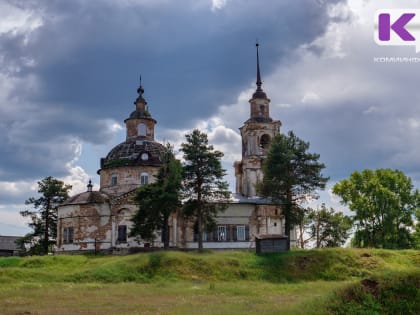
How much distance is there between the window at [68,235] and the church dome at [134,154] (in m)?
7.15

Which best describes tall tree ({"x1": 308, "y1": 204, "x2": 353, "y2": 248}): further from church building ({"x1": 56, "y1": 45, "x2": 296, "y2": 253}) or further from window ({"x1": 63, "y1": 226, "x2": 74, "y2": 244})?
window ({"x1": 63, "y1": 226, "x2": 74, "y2": 244})

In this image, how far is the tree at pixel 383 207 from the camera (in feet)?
154

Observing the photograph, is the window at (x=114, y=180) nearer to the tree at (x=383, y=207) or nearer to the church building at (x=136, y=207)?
the church building at (x=136, y=207)

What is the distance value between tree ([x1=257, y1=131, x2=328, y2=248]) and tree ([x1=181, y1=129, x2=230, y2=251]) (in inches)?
148

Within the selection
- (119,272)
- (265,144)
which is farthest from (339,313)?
(265,144)

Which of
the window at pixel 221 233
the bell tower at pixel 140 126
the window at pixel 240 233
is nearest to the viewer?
the window at pixel 221 233

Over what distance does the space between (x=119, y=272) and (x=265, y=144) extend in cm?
2783

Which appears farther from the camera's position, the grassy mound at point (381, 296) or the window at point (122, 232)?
the window at point (122, 232)

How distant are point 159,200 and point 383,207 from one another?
2205 centimetres

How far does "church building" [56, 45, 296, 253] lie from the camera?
1781 inches

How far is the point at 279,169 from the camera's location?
40.6 meters

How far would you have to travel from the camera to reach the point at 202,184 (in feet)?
132

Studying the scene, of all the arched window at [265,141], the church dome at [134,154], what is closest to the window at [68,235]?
the church dome at [134,154]

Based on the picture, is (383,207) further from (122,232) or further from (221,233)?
(122,232)
